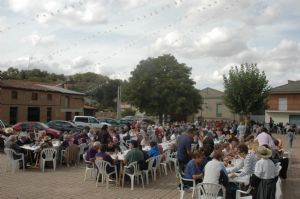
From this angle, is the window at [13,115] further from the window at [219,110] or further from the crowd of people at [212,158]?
the window at [219,110]

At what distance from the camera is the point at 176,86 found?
46125 mm

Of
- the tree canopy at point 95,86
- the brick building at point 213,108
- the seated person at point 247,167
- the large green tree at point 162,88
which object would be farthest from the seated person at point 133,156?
the tree canopy at point 95,86

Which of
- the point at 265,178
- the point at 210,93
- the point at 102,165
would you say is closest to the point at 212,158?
the point at 265,178

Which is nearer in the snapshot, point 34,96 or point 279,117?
point 34,96

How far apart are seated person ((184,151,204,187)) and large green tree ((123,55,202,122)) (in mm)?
36580

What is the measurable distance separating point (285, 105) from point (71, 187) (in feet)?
143

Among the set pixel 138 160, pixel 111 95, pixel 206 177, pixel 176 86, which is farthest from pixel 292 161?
pixel 111 95

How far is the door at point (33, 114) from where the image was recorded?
4197 centimetres

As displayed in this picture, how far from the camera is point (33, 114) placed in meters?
42.6

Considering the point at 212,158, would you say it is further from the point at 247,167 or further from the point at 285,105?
the point at 285,105

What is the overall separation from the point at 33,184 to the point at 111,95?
6971cm

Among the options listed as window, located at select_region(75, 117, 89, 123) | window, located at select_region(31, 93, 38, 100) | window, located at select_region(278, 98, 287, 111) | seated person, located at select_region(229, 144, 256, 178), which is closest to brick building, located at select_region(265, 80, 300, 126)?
window, located at select_region(278, 98, 287, 111)

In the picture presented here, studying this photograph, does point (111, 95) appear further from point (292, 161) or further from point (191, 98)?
point (292, 161)

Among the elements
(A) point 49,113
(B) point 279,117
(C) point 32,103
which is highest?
(C) point 32,103
